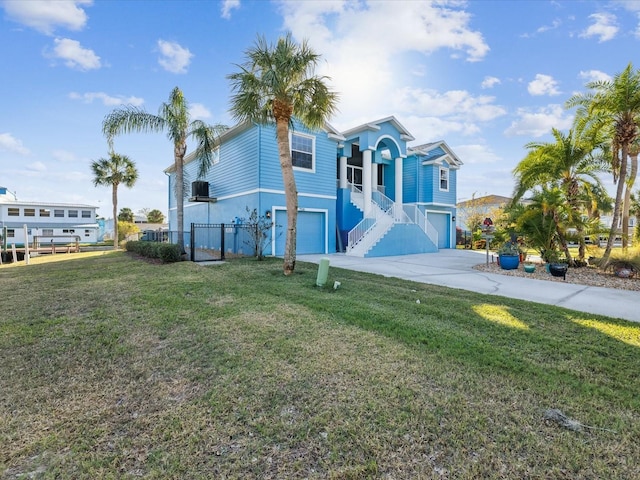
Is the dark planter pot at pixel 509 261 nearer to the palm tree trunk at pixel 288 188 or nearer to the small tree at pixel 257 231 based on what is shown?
the palm tree trunk at pixel 288 188

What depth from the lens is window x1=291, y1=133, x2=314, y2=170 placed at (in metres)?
14.9

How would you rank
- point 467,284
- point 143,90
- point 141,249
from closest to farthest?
point 467,284 → point 143,90 → point 141,249

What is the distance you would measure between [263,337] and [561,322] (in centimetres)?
450

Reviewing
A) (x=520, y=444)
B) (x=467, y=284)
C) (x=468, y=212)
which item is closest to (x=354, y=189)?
(x=467, y=284)

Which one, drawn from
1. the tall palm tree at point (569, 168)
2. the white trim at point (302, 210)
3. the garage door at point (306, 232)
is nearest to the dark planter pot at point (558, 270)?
the tall palm tree at point (569, 168)

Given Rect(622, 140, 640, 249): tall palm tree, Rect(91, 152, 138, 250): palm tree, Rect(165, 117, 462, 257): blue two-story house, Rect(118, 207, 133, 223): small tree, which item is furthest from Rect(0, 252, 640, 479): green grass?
Rect(118, 207, 133, 223): small tree

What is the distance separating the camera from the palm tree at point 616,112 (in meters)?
8.85

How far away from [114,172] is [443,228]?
2465 centimetres

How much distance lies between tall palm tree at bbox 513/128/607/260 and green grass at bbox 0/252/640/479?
7862mm

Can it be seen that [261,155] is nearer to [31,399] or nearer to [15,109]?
[15,109]

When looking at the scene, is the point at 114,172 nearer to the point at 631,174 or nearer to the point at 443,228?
the point at 443,228

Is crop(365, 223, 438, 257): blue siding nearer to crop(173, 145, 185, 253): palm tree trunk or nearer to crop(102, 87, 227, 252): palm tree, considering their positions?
crop(173, 145, 185, 253): palm tree trunk

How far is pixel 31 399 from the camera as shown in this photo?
2756 millimetres

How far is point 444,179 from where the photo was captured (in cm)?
2102
